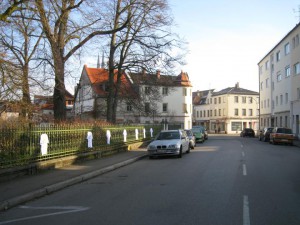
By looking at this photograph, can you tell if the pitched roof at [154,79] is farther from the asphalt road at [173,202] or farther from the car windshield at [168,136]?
the asphalt road at [173,202]

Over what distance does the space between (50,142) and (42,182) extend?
3.50 m

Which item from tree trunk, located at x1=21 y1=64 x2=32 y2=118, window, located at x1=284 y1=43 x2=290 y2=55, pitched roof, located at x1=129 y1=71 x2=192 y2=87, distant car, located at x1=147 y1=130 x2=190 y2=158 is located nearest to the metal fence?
tree trunk, located at x1=21 y1=64 x2=32 y2=118

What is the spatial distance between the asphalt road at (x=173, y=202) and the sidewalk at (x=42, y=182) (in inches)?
10.7

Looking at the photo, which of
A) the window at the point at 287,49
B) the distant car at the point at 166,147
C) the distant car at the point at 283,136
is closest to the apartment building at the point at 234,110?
the window at the point at 287,49

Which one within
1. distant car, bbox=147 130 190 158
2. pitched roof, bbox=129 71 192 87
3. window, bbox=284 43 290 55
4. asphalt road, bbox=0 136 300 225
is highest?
window, bbox=284 43 290 55

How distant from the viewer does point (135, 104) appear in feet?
117

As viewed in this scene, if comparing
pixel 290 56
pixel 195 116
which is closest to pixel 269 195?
pixel 290 56

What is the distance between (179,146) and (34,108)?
→ 7.77 metres

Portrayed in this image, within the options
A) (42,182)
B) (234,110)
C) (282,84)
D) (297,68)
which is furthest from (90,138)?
(234,110)

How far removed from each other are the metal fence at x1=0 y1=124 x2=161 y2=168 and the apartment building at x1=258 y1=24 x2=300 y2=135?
30.1 meters

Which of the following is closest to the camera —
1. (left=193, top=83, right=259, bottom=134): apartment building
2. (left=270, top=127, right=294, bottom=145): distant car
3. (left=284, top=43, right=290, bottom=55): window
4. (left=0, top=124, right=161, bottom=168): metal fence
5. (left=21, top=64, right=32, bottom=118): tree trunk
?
(left=0, top=124, right=161, bottom=168): metal fence

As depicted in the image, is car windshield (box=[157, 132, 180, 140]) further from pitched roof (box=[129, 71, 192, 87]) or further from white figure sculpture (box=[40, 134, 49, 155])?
pitched roof (box=[129, 71, 192, 87])

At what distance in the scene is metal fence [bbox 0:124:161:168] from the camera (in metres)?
11.8

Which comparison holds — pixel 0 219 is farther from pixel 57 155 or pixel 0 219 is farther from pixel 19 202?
pixel 57 155
